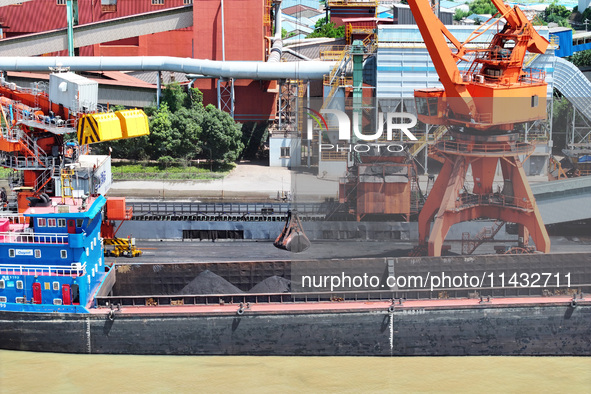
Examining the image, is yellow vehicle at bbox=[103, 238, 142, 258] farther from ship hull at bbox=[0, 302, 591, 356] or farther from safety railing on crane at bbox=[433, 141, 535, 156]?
safety railing on crane at bbox=[433, 141, 535, 156]

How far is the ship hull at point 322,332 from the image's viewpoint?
1068 inches

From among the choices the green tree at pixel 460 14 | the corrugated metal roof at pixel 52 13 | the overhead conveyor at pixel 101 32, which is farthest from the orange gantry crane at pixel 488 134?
the green tree at pixel 460 14

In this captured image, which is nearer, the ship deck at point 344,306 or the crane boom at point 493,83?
the ship deck at point 344,306

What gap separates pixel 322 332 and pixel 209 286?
12.9ft

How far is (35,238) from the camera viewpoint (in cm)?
2719

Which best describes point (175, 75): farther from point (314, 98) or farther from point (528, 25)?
point (528, 25)

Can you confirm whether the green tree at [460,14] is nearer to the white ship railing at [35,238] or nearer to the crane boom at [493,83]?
the crane boom at [493,83]

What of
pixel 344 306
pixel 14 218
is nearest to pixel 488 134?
pixel 344 306

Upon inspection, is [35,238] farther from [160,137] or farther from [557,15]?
[557,15]

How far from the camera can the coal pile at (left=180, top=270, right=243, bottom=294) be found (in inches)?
1124

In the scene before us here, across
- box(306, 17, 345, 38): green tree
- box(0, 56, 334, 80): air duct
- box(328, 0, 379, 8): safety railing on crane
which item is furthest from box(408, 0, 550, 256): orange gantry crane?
box(306, 17, 345, 38): green tree

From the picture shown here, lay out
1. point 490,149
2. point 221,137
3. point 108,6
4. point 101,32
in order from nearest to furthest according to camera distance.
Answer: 1. point 490,149
2. point 221,137
3. point 101,32
4. point 108,6
